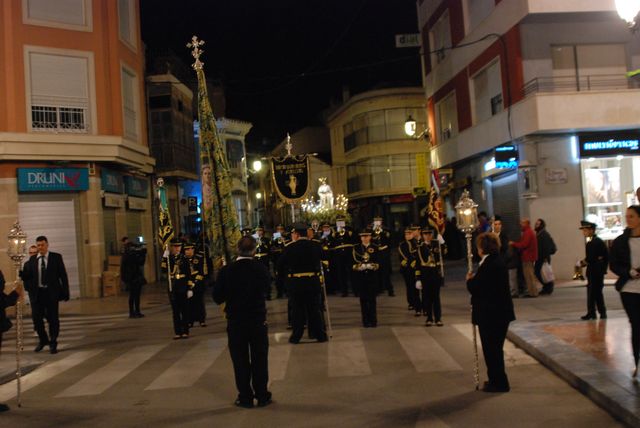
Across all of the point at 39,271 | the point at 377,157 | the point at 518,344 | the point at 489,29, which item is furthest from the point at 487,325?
the point at 377,157

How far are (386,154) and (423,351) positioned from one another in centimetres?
3781

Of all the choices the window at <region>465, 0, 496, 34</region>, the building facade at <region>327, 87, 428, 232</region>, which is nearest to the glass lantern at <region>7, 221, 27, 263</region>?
the window at <region>465, 0, 496, 34</region>

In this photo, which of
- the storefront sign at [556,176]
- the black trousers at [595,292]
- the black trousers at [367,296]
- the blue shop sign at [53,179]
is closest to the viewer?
the black trousers at [595,292]

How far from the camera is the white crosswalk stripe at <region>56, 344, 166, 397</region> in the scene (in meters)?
8.81

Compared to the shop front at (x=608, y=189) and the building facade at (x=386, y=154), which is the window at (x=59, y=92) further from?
the building facade at (x=386, y=154)

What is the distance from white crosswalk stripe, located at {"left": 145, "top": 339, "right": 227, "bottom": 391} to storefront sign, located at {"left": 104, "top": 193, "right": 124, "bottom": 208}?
481 inches

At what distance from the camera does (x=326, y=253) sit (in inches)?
699

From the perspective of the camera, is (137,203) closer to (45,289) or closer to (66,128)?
(66,128)

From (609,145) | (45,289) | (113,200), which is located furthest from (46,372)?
(609,145)

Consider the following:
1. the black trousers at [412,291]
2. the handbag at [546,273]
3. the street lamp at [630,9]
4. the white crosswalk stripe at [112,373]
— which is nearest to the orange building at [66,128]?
the white crosswalk stripe at [112,373]

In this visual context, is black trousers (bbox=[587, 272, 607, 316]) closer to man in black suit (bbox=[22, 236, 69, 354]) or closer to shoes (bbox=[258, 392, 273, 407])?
shoes (bbox=[258, 392, 273, 407])

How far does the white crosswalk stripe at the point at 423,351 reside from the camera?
9.04 m

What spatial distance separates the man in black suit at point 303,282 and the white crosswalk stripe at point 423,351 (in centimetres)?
144

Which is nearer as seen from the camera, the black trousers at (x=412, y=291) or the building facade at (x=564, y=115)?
the black trousers at (x=412, y=291)
